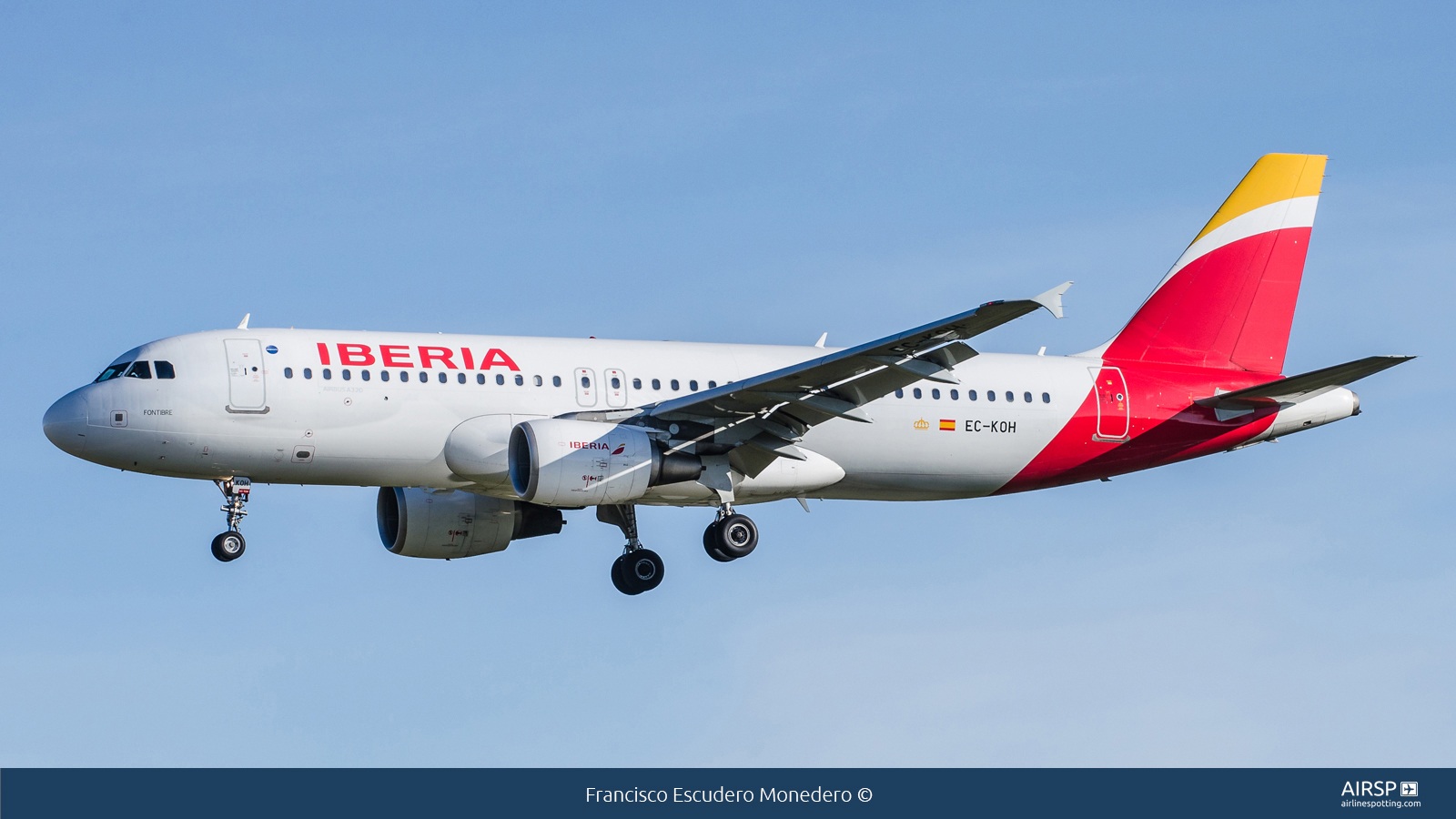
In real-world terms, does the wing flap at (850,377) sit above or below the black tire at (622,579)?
above

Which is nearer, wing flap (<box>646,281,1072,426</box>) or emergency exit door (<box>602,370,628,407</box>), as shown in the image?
wing flap (<box>646,281,1072,426</box>)

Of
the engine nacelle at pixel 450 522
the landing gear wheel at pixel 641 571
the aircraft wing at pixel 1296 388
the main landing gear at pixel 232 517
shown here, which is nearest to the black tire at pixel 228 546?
the main landing gear at pixel 232 517

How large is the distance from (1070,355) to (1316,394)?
5033 millimetres

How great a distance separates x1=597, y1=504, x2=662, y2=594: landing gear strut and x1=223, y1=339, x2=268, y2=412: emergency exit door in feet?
25.2

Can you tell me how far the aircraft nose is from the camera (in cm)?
3216

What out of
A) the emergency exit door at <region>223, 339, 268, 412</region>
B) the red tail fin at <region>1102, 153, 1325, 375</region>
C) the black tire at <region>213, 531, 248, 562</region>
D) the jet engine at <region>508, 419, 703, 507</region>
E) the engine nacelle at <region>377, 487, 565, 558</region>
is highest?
the red tail fin at <region>1102, 153, 1325, 375</region>

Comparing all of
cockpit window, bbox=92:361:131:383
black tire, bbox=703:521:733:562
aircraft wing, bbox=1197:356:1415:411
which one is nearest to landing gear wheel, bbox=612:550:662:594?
black tire, bbox=703:521:733:562

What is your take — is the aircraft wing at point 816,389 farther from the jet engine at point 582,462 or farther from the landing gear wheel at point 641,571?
the landing gear wheel at point 641,571

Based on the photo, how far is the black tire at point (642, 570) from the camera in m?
36.9

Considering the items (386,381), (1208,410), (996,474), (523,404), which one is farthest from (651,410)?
(1208,410)

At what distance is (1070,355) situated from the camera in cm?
3859

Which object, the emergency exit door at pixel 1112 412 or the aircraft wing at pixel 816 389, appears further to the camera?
the emergency exit door at pixel 1112 412

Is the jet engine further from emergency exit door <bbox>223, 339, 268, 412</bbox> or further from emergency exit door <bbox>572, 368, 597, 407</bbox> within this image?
emergency exit door <bbox>223, 339, 268, 412</bbox>

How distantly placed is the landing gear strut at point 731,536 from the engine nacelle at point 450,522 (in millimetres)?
4920
